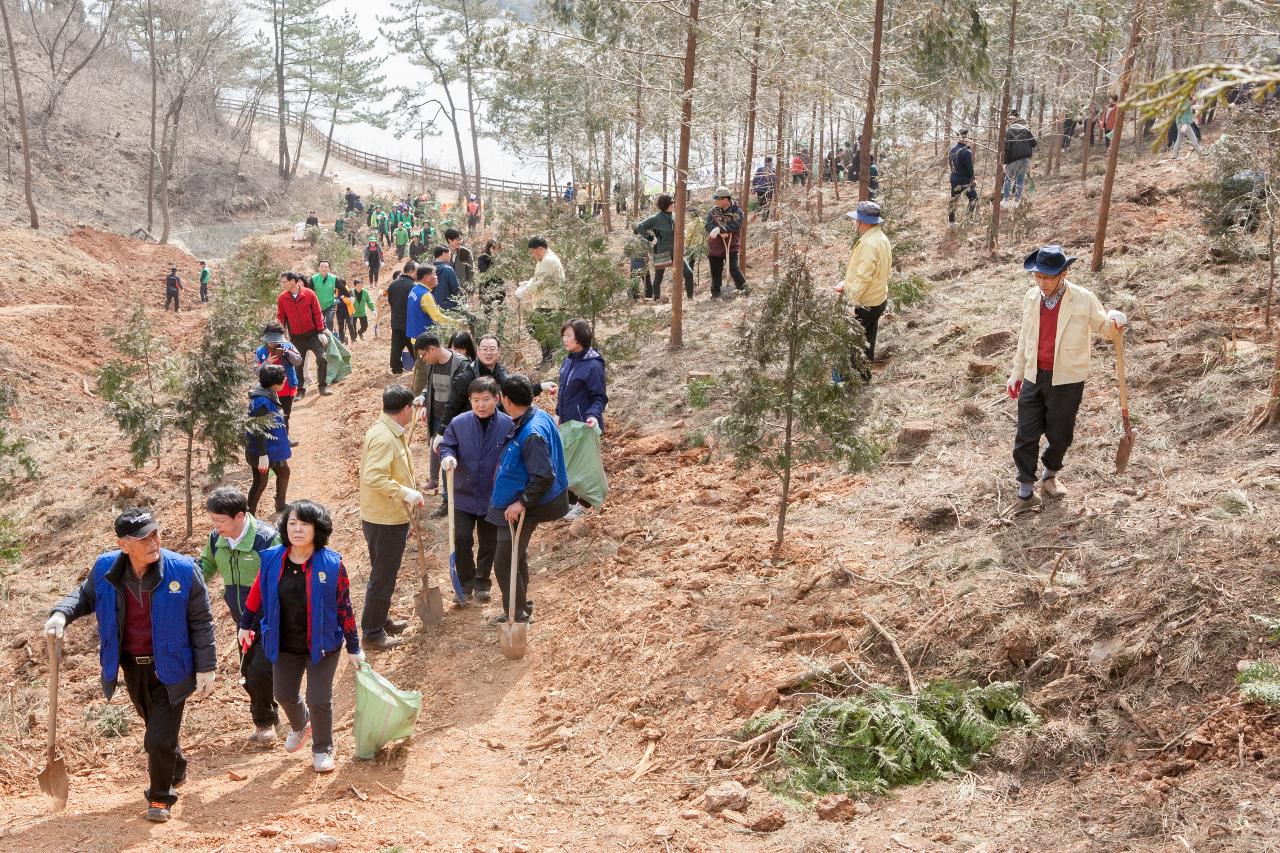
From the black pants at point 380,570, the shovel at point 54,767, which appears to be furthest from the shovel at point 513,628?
the shovel at point 54,767

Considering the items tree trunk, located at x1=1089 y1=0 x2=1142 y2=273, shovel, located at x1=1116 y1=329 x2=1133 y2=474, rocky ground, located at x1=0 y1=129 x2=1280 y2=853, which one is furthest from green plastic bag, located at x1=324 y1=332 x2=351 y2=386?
shovel, located at x1=1116 y1=329 x2=1133 y2=474

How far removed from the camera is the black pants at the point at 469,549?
7.66 m

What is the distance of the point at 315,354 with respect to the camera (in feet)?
49.7

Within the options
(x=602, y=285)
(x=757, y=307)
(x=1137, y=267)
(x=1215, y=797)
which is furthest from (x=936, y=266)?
(x=1215, y=797)

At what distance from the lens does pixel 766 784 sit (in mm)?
5105

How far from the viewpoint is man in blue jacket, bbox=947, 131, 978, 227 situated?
55.1 feet

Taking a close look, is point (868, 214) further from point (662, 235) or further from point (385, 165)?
point (385, 165)

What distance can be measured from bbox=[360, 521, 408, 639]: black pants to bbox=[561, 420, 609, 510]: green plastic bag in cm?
172

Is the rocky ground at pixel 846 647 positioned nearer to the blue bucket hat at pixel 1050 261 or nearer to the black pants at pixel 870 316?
the black pants at pixel 870 316

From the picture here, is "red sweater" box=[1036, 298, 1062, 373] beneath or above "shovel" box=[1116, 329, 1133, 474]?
above

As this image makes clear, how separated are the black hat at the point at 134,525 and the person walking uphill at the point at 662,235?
991 centimetres

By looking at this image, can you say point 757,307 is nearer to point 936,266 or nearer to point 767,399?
point 767,399

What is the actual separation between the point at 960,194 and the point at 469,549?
12.2 meters

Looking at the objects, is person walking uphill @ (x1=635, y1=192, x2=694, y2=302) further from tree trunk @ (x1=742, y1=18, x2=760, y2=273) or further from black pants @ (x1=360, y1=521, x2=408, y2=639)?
black pants @ (x1=360, y1=521, x2=408, y2=639)
